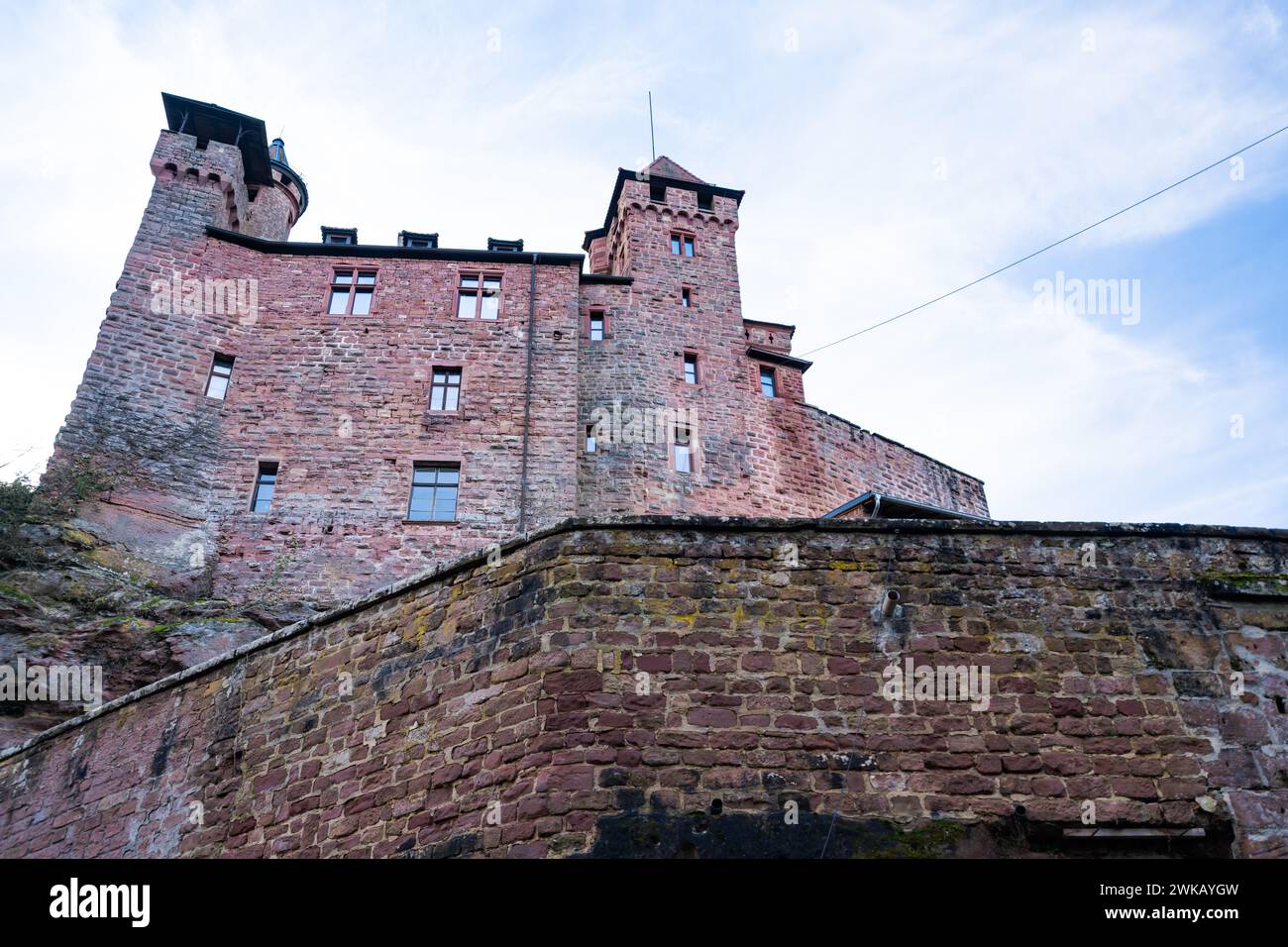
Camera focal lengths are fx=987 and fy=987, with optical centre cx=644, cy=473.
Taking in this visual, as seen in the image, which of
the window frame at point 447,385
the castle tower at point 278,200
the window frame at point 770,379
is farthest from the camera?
the castle tower at point 278,200

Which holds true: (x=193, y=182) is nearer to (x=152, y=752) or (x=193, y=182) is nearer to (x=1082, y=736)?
(x=152, y=752)

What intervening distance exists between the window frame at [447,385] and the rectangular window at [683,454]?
5442 mm

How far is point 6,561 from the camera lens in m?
16.7

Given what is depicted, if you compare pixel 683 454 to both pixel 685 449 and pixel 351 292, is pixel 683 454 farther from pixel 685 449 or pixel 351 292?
pixel 351 292

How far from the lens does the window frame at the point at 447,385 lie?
76.7ft

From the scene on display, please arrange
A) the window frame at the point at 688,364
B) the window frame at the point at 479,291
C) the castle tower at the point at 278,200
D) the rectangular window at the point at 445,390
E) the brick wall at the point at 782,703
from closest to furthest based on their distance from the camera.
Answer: the brick wall at the point at 782,703
the rectangular window at the point at 445,390
the window frame at the point at 479,291
the window frame at the point at 688,364
the castle tower at the point at 278,200

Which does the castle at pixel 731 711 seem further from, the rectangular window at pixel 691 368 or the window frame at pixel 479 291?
the window frame at pixel 479 291

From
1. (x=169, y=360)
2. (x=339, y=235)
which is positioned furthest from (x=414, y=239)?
(x=169, y=360)

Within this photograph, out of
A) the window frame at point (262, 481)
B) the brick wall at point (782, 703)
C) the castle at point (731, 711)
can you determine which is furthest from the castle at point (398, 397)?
the brick wall at point (782, 703)

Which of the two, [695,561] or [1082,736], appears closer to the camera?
[1082,736]
